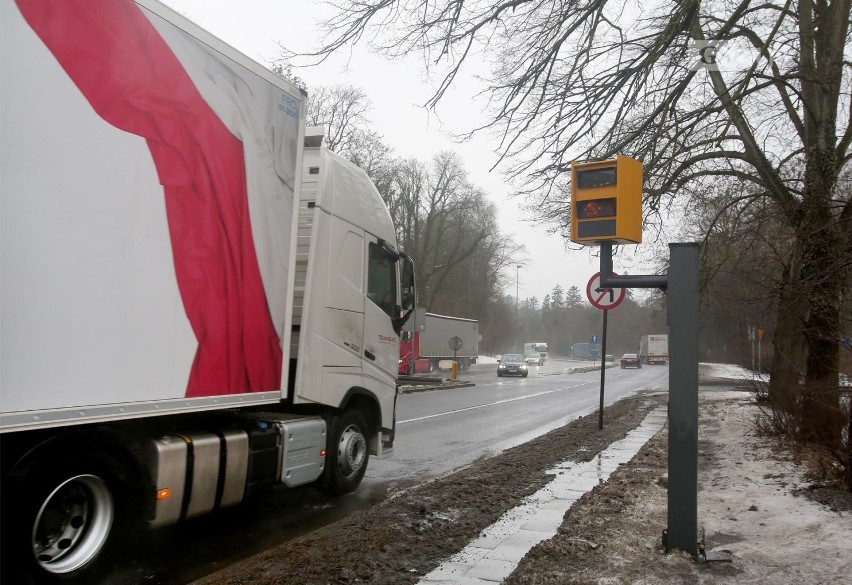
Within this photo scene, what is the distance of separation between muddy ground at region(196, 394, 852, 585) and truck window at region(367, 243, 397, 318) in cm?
201

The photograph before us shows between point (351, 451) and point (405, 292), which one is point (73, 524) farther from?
point (405, 292)

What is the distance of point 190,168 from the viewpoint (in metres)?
4.36

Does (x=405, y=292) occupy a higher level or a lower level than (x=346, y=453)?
higher

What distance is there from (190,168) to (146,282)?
87 centimetres

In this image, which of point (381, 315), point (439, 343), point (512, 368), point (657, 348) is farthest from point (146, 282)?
point (657, 348)

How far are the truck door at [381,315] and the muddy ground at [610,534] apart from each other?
1.35 meters

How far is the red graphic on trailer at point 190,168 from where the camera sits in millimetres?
3592

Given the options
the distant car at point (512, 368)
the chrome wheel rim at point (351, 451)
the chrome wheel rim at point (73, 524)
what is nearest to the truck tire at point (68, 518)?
the chrome wheel rim at point (73, 524)

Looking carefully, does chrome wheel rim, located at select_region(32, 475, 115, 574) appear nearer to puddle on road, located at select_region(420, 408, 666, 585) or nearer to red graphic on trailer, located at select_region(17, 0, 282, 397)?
red graphic on trailer, located at select_region(17, 0, 282, 397)

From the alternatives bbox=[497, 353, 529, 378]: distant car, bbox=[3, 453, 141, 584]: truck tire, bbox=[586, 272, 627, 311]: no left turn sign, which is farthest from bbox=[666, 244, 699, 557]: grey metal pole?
bbox=[497, 353, 529, 378]: distant car

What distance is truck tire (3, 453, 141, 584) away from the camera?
11.2 ft

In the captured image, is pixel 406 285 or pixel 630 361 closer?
pixel 406 285

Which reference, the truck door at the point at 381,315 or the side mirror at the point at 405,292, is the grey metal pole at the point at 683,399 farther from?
the side mirror at the point at 405,292

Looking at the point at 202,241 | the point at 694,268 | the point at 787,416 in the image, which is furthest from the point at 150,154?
the point at 787,416
